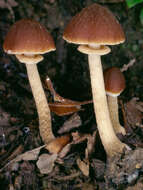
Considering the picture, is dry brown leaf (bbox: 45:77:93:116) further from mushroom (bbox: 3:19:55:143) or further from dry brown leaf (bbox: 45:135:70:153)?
mushroom (bbox: 3:19:55:143)

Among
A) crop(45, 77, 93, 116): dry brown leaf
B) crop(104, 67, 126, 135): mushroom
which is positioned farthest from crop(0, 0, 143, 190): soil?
crop(104, 67, 126, 135): mushroom

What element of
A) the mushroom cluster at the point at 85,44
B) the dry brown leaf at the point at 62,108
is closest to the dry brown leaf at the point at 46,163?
the mushroom cluster at the point at 85,44

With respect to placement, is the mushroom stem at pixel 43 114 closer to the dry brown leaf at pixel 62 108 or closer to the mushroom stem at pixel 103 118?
the dry brown leaf at pixel 62 108

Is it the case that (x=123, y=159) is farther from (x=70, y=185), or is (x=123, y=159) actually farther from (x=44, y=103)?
(x=44, y=103)

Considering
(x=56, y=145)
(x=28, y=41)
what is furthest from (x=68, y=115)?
(x=28, y=41)

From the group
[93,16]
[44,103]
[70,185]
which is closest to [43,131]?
[44,103]

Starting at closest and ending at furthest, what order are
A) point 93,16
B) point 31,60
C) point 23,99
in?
point 93,16
point 31,60
point 23,99

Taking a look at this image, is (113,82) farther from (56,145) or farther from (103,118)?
(56,145)
